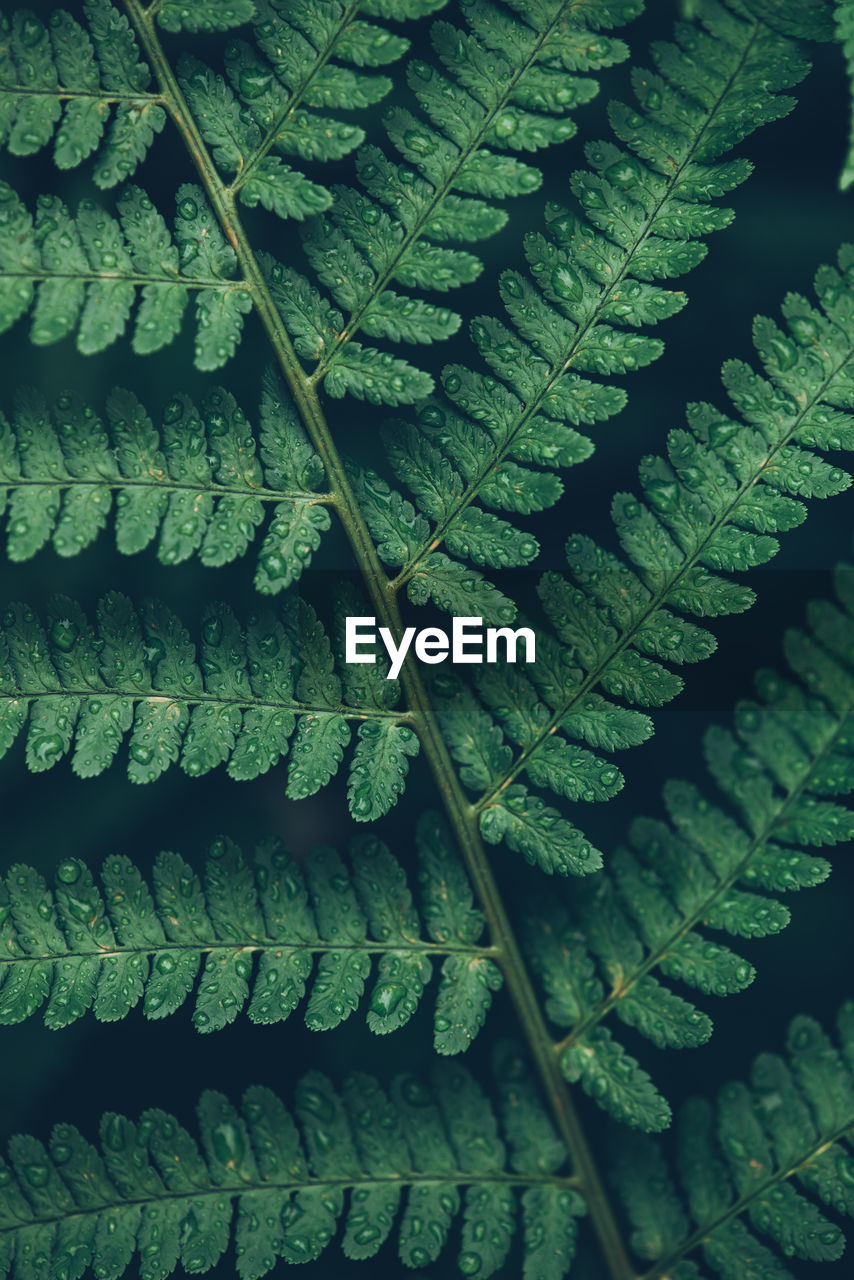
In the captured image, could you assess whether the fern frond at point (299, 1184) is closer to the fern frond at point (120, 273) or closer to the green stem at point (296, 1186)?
the green stem at point (296, 1186)

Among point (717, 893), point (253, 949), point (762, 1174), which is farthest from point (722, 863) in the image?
point (253, 949)

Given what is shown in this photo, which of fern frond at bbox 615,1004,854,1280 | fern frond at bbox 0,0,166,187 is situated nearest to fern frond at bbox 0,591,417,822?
fern frond at bbox 0,0,166,187

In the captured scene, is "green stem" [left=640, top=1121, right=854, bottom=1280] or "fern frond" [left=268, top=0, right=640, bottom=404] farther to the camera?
"green stem" [left=640, top=1121, right=854, bottom=1280]

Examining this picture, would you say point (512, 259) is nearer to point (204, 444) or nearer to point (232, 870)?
point (204, 444)

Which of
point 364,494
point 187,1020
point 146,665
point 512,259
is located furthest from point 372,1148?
point 512,259

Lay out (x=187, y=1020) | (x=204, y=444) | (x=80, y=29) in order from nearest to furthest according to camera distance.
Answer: (x=80, y=29), (x=204, y=444), (x=187, y=1020)

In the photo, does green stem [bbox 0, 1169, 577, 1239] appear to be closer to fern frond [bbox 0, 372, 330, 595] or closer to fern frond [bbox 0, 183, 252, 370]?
fern frond [bbox 0, 372, 330, 595]
